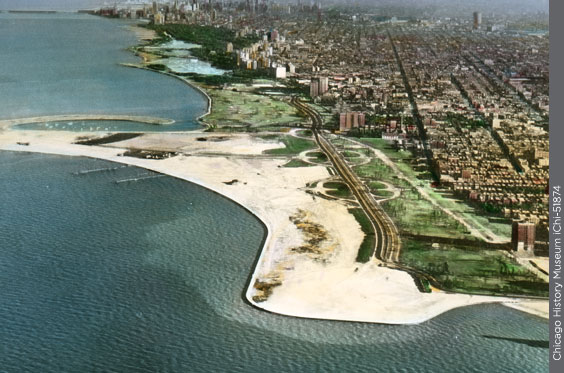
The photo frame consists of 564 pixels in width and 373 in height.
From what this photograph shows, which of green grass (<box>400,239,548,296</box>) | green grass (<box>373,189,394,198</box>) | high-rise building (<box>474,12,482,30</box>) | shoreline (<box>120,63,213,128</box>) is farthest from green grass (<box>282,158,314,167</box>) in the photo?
high-rise building (<box>474,12,482,30</box>)

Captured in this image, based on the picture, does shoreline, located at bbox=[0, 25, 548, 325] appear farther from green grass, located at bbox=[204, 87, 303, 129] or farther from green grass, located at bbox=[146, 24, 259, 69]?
green grass, located at bbox=[146, 24, 259, 69]

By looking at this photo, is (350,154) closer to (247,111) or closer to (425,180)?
(425,180)

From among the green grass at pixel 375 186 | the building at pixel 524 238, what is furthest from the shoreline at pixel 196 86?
the building at pixel 524 238

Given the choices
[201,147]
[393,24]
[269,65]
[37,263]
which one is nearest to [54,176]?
[201,147]

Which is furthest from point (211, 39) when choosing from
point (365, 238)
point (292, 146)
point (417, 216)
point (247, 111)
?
point (365, 238)

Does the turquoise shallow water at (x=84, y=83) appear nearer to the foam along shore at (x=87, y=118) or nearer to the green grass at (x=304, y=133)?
the foam along shore at (x=87, y=118)

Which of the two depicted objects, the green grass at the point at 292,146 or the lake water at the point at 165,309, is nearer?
the lake water at the point at 165,309
